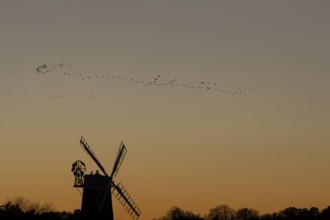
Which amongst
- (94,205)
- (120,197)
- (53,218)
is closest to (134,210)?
(120,197)

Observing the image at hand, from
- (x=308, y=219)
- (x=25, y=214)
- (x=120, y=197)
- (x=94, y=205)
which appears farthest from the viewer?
(x=308, y=219)

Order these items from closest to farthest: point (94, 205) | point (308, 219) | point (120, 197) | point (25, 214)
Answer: point (94, 205), point (120, 197), point (25, 214), point (308, 219)

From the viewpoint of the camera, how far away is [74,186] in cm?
8512

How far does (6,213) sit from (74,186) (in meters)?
39.7

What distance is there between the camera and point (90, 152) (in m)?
92.2

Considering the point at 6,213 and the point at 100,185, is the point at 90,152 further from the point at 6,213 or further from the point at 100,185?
the point at 6,213

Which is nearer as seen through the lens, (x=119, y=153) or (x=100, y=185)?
(x=100, y=185)

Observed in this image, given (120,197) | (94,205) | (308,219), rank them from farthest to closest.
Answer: (308,219), (120,197), (94,205)

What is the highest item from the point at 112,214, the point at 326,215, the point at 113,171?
the point at 326,215

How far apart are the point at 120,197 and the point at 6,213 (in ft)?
125

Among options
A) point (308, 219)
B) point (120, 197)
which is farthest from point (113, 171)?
point (308, 219)

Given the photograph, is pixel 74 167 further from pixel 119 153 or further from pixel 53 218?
pixel 53 218

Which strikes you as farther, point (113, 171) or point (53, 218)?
point (53, 218)

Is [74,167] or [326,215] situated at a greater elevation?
[326,215]
